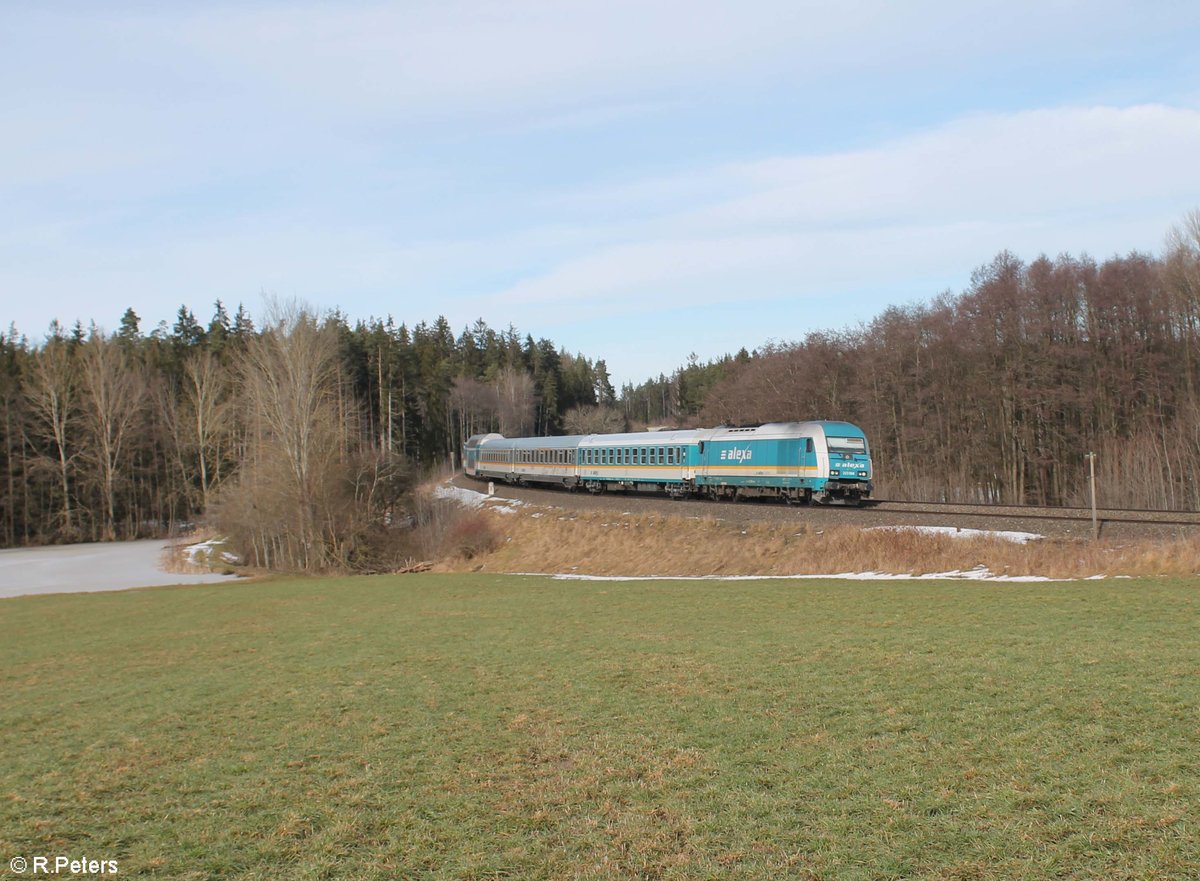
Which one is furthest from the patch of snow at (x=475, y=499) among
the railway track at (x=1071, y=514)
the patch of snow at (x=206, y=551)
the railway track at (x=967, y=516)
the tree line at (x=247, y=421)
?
the railway track at (x=1071, y=514)

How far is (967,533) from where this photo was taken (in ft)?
71.8

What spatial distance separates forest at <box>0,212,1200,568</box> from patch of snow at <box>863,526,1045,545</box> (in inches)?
670

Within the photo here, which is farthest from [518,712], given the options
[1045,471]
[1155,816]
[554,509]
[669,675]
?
[1045,471]

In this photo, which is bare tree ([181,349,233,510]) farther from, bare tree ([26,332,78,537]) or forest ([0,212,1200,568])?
bare tree ([26,332,78,537])

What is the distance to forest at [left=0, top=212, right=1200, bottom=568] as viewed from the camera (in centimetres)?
4309

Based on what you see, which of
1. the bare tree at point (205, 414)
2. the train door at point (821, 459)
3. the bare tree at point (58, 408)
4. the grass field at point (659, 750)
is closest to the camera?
the grass field at point (659, 750)

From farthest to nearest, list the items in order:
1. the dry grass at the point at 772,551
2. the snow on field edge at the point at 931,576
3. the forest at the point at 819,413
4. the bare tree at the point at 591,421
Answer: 1. the bare tree at the point at 591,421
2. the forest at the point at 819,413
3. the snow on field edge at the point at 931,576
4. the dry grass at the point at 772,551

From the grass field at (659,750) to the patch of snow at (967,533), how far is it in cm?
547

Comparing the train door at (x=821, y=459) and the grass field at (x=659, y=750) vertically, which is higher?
the train door at (x=821, y=459)

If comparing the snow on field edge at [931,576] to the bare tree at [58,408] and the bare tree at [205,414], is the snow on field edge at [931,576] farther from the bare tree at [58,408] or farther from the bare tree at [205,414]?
the bare tree at [58,408]

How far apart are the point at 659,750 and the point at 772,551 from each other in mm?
18784

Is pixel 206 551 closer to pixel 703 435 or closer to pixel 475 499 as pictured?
pixel 475 499

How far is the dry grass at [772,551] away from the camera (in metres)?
18.2

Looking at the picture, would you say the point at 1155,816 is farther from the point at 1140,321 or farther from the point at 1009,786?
the point at 1140,321
